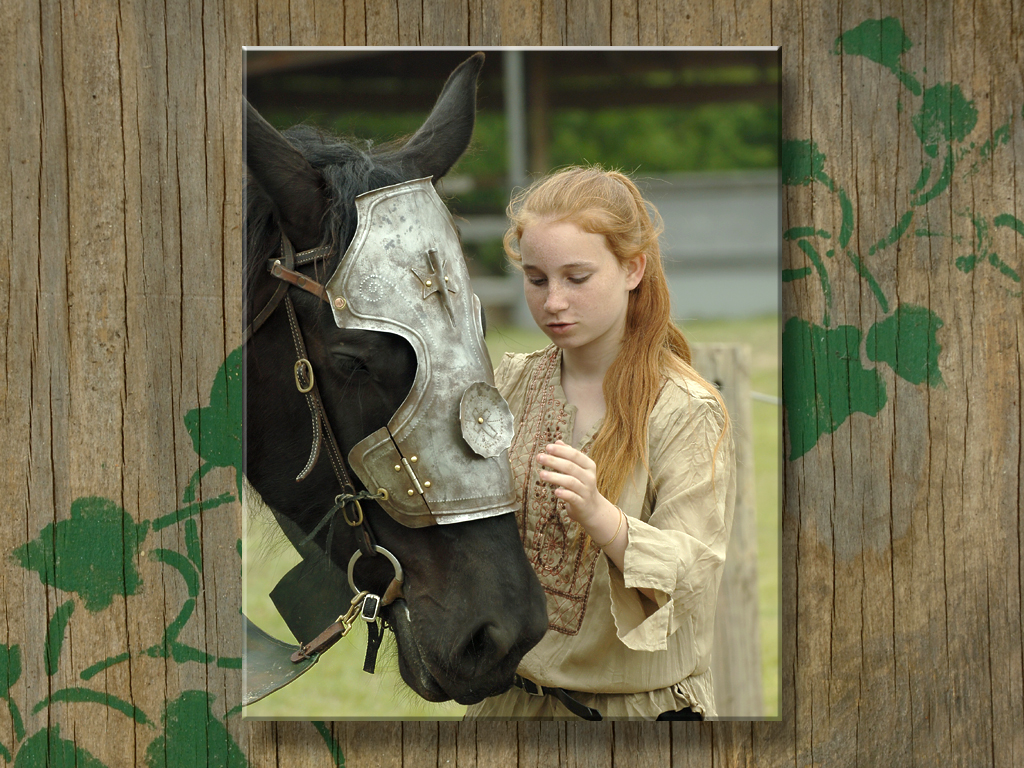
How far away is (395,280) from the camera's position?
4.73 ft

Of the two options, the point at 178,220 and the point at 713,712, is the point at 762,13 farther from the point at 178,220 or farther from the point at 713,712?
the point at 713,712

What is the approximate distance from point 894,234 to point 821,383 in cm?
33

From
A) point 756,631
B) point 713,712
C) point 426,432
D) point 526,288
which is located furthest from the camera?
point 756,631

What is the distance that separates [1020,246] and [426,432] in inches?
48.6

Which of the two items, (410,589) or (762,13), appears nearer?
(410,589)

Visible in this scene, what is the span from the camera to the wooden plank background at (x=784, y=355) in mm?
1728

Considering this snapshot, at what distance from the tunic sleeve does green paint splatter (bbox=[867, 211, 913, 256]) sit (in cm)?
48

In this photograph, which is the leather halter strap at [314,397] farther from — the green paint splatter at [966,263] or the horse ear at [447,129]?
the green paint splatter at [966,263]

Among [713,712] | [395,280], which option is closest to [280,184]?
[395,280]

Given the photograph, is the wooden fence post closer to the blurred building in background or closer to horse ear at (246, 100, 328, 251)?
the blurred building in background

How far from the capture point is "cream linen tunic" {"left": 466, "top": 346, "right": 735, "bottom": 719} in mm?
1514

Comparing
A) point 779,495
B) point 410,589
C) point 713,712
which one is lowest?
point 713,712

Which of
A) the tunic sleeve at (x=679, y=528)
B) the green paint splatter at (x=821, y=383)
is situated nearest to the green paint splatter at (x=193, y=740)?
the tunic sleeve at (x=679, y=528)

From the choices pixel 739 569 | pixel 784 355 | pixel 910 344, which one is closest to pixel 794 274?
pixel 784 355
